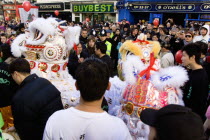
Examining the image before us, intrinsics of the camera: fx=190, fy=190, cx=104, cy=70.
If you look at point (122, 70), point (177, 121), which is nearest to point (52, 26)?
point (122, 70)

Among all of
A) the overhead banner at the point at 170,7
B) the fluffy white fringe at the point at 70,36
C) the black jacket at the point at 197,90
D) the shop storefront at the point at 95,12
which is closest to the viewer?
the black jacket at the point at 197,90

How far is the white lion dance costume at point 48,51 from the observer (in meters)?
2.60

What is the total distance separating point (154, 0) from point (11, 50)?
12.4 metres

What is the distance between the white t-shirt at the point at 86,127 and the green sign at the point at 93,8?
51.3 ft

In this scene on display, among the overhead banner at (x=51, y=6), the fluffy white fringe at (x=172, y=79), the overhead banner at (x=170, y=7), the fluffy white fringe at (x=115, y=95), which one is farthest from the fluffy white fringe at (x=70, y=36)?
the overhead banner at (x=51, y=6)

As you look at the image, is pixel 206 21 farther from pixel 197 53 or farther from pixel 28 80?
pixel 28 80

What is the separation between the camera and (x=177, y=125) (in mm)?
922

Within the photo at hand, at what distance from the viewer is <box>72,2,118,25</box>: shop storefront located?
16155 millimetres

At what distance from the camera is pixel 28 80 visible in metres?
1.88

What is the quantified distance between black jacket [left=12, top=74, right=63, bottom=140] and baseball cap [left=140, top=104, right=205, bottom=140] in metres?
1.15

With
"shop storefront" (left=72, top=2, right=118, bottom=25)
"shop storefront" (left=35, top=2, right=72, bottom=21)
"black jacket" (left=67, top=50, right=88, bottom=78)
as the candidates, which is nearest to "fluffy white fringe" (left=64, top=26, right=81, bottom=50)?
"black jacket" (left=67, top=50, right=88, bottom=78)

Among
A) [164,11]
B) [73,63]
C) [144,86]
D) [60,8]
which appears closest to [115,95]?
[144,86]

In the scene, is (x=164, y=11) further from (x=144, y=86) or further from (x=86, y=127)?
(x=86, y=127)

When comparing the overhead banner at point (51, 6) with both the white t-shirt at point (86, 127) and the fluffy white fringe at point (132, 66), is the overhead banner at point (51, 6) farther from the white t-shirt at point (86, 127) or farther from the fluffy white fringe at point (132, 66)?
the white t-shirt at point (86, 127)
